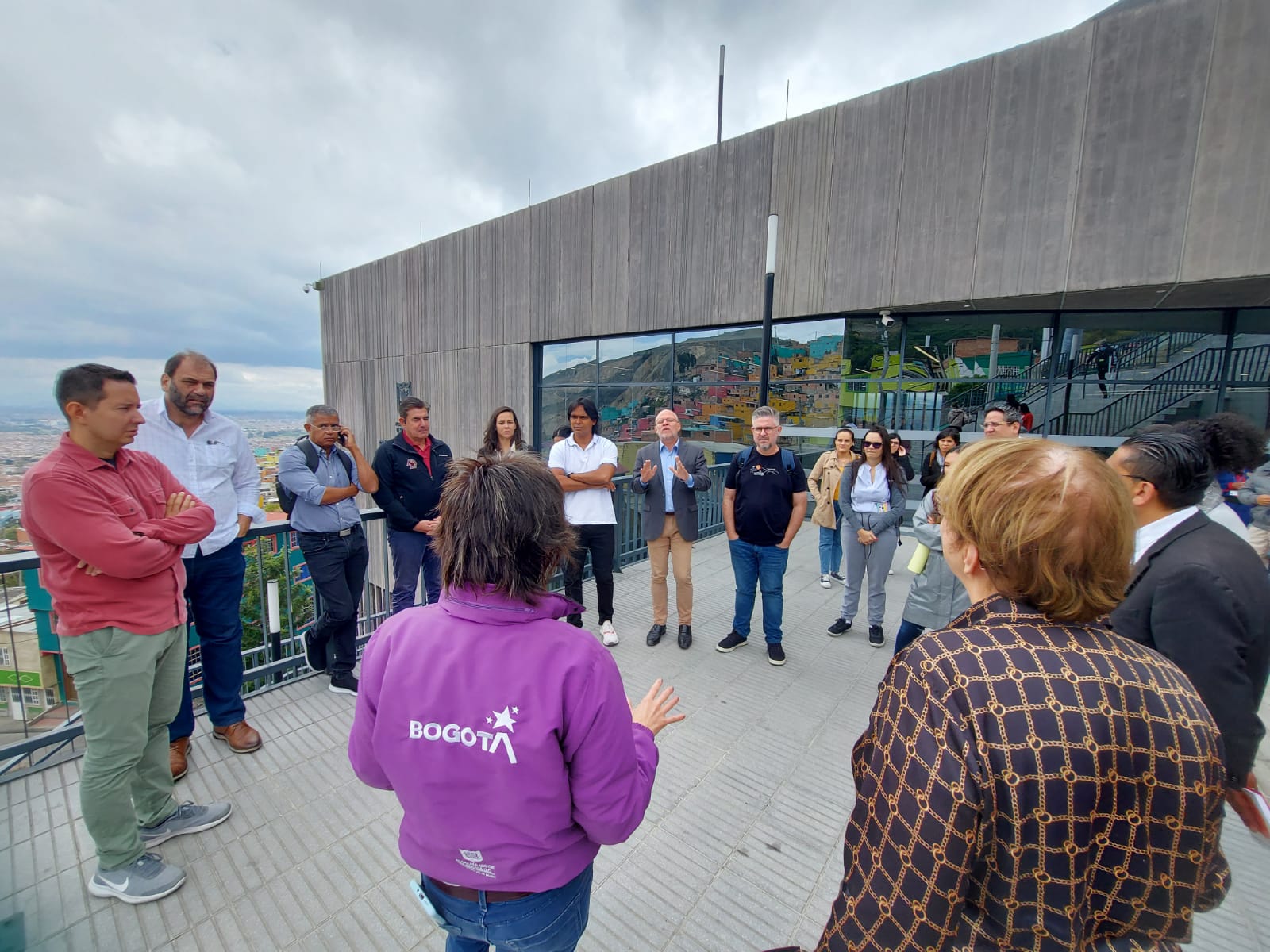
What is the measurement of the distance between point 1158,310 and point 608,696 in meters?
10.8

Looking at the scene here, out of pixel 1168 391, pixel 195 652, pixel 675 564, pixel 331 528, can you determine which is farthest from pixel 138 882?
pixel 1168 391

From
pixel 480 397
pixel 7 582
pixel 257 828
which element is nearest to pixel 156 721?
pixel 257 828

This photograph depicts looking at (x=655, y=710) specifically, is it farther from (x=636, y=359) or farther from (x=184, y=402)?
(x=636, y=359)

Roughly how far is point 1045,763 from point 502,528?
1.02 metres

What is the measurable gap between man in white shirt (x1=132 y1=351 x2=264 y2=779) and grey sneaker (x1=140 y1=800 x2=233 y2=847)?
0.37 meters

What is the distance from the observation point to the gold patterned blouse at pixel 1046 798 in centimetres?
85

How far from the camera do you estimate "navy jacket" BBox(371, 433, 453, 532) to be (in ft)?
12.6

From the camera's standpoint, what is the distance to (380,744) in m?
1.19

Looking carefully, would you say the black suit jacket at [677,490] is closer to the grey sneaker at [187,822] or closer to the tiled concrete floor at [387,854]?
the tiled concrete floor at [387,854]

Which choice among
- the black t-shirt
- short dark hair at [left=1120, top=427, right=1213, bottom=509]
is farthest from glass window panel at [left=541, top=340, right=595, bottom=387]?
short dark hair at [left=1120, top=427, right=1213, bottom=509]

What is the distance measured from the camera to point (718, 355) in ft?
36.7

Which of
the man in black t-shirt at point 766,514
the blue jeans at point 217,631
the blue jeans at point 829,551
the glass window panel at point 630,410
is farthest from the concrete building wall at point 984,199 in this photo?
the blue jeans at point 217,631

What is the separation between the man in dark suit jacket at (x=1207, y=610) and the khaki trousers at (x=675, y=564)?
2.93 metres

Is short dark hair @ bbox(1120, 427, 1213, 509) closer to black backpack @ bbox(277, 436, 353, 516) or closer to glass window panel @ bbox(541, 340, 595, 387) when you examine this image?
black backpack @ bbox(277, 436, 353, 516)
